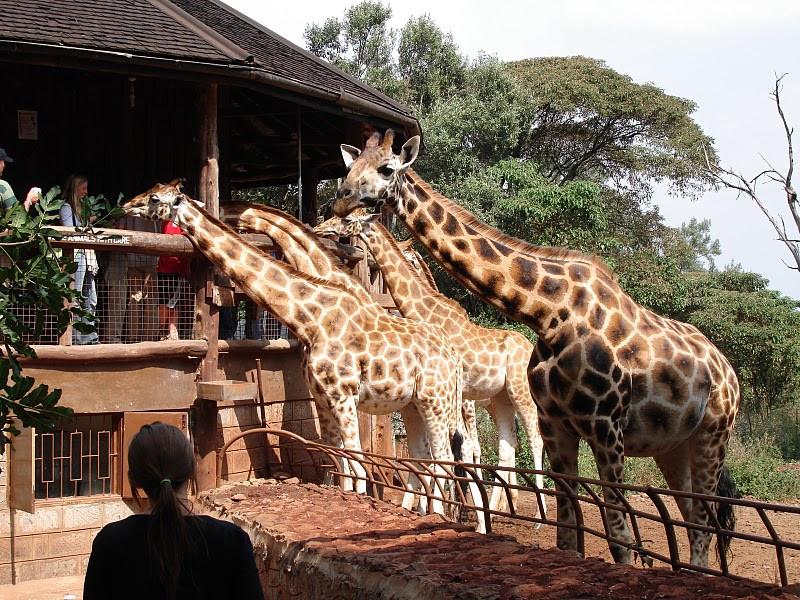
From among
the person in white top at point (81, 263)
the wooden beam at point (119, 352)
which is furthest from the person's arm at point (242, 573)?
the person in white top at point (81, 263)

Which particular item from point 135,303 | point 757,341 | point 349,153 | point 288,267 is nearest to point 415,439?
point 288,267

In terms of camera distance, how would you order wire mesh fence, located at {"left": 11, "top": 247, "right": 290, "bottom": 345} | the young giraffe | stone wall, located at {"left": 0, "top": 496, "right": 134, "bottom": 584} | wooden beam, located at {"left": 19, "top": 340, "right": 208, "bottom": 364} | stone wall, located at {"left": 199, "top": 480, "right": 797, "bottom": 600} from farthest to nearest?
wire mesh fence, located at {"left": 11, "top": 247, "right": 290, "bottom": 345}
the young giraffe
wooden beam, located at {"left": 19, "top": 340, "right": 208, "bottom": 364}
stone wall, located at {"left": 0, "top": 496, "right": 134, "bottom": 584}
stone wall, located at {"left": 199, "top": 480, "right": 797, "bottom": 600}

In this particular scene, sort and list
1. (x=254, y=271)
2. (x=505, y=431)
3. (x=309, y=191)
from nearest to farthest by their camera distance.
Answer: (x=254, y=271) < (x=505, y=431) < (x=309, y=191)

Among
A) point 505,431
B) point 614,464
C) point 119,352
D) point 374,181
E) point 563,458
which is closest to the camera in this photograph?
point 614,464

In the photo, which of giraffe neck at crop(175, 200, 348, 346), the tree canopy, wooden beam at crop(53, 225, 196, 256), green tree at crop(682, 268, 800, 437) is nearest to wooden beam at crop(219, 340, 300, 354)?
giraffe neck at crop(175, 200, 348, 346)

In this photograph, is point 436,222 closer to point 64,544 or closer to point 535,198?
point 64,544

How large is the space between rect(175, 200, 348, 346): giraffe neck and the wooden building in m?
0.23

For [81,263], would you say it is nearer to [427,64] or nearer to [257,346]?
[257,346]

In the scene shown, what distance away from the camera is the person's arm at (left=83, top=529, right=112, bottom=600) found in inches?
128

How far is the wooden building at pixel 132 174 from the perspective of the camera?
31.8ft

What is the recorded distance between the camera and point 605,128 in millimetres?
32938

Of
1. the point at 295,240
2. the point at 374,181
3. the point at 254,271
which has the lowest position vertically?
the point at 254,271

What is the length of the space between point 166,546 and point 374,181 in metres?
4.58

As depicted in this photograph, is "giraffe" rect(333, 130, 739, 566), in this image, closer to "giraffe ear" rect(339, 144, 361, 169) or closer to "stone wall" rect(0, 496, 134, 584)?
"giraffe ear" rect(339, 144, 361, 169)
